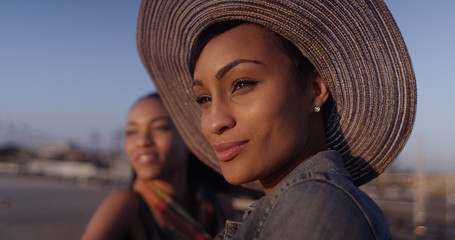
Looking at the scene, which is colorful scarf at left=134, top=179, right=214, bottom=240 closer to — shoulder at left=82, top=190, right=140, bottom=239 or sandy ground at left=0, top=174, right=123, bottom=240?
shoulder at left=82, top=190, right=140, bottom=239

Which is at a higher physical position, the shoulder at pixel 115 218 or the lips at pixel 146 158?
the lips at pixel 146 158

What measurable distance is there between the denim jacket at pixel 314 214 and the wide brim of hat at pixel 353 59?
64cm

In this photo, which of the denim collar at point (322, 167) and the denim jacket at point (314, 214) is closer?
the denim jacket at point (314, 214)

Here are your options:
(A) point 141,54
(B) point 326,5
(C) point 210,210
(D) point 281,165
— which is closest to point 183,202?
(C) point 210,210

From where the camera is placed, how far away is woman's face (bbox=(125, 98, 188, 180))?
3.08m

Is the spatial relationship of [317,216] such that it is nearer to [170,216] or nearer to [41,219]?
[170,216]

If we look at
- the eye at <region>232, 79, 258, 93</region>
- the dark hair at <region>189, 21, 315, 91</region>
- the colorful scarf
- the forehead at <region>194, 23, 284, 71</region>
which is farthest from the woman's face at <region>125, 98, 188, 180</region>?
the eye at <region>232, 79, 258, 93</region>

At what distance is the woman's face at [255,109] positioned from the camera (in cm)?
133

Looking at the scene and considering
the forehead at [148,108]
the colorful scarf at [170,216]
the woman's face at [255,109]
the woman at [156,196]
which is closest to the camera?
the woman's face at [255,109]

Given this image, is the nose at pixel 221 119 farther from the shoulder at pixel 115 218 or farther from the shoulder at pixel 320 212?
the shoulder at pixel 115 218

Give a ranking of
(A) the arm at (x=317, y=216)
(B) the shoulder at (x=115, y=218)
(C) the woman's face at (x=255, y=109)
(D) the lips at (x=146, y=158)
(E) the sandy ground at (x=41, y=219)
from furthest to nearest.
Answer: (E) the sandy ground at (x=41, y=219)
(D) the lips at (x=146, y=158)
(B) the shoulder at (x=115, y=218)
(C) the woman's face at (x=255, y=109)
(A) the arm at (x=317, y=216)

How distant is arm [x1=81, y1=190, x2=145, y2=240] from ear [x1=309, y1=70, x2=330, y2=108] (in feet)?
6.34

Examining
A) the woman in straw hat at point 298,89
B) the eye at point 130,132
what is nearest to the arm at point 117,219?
the eye at point 130,132

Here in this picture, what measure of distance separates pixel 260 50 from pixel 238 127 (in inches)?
13.0
